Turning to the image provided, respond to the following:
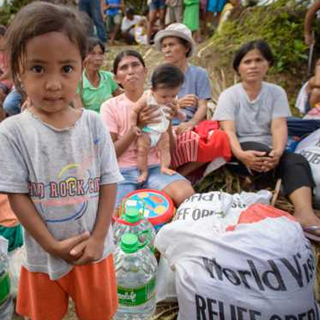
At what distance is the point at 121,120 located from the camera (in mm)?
2314

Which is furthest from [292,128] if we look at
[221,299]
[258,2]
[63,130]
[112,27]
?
[112,27]

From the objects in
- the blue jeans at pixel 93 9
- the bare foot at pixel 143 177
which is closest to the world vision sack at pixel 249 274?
the bare foot at pixel 143 177

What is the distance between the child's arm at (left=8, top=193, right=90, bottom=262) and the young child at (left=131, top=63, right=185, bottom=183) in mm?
1174

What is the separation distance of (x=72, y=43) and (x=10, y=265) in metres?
1.34

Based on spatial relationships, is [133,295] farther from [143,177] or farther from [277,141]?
[277,141]

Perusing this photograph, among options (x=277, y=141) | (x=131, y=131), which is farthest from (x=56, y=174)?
(x=277, y=141)

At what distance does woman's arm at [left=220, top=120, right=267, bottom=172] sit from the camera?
2.37m

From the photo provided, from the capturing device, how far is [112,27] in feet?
26.3

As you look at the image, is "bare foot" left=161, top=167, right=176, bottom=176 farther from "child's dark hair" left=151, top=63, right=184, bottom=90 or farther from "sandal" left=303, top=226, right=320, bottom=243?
"sandal" left=303, top=226, right=320, bottom=243

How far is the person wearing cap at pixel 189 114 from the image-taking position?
2.48 m

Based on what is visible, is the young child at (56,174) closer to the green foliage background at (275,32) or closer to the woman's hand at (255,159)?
the woman's hand at (255,159)

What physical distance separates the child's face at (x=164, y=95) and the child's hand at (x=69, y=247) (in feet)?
4.22

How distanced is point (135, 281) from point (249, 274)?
0.61 meters

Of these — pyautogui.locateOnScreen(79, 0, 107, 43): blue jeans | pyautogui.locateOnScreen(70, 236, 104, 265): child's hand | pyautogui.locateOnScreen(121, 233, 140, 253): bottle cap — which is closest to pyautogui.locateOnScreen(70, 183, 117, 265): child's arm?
pyautogui.locateOnScreen(70, 236, 104, 265): child's hand
